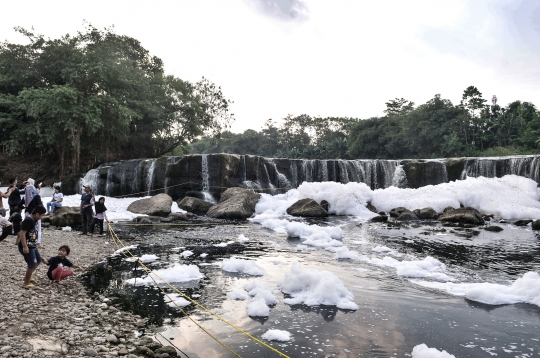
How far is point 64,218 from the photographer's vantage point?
15.9m

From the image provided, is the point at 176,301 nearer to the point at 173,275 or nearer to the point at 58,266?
the point at 173,275

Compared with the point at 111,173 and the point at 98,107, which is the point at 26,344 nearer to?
the point at 111,173

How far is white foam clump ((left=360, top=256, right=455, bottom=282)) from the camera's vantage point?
29.6ft

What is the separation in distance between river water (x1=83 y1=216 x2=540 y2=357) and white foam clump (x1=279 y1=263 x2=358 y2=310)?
0.19 meters

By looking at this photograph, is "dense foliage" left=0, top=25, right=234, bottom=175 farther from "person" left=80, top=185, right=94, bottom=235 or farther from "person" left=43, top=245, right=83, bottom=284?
"person" left=43, top=245, right=83, bottom=284

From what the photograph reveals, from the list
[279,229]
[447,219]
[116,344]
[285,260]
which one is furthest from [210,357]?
[447,219]

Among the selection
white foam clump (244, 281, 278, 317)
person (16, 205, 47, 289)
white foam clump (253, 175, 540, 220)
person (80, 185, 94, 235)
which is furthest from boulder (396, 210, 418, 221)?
person (16, 205, 47, 289)

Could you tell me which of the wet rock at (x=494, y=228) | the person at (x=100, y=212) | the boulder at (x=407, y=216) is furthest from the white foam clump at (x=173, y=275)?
the boulder at (x=407, y=216)

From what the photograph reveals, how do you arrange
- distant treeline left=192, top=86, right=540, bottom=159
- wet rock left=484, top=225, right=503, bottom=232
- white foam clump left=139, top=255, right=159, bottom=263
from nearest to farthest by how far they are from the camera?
white foam clump left=139, top=255, right=159, bottom=263 < wet rock left=484, top=225, right=503, bottom=232 < distant treeline left=192, top=86, right=540, bottom=159

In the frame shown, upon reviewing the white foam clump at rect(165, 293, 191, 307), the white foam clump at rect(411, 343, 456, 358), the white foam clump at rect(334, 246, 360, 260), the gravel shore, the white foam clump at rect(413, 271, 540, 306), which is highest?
the gravel shore

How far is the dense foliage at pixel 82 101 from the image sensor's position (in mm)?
25422

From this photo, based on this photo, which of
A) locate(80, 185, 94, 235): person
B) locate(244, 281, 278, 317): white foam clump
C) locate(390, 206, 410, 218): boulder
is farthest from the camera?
locate(390, 206, 410, 218): boulder

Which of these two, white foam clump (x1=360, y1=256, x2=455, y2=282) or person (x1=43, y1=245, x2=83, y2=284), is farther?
white foam clump (x1=360, y1=256, x2=455, y2=282)

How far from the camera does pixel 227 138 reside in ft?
276
